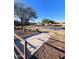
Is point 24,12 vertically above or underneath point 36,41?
above

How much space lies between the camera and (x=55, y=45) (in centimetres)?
186

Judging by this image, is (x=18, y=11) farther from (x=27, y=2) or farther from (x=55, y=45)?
(x=55, y=45)

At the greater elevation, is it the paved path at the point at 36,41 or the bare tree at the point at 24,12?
the bare tree at the point at 24,12

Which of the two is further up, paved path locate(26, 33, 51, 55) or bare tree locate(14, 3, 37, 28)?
bare tree locate(14, 3, 37, 28)

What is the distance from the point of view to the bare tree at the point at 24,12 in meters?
1.83

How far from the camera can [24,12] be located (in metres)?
1.85

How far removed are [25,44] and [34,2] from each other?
471mm

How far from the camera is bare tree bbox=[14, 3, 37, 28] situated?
183cm

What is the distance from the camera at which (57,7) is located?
73.5 inches

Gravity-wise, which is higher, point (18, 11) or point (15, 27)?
point (18, 11)
